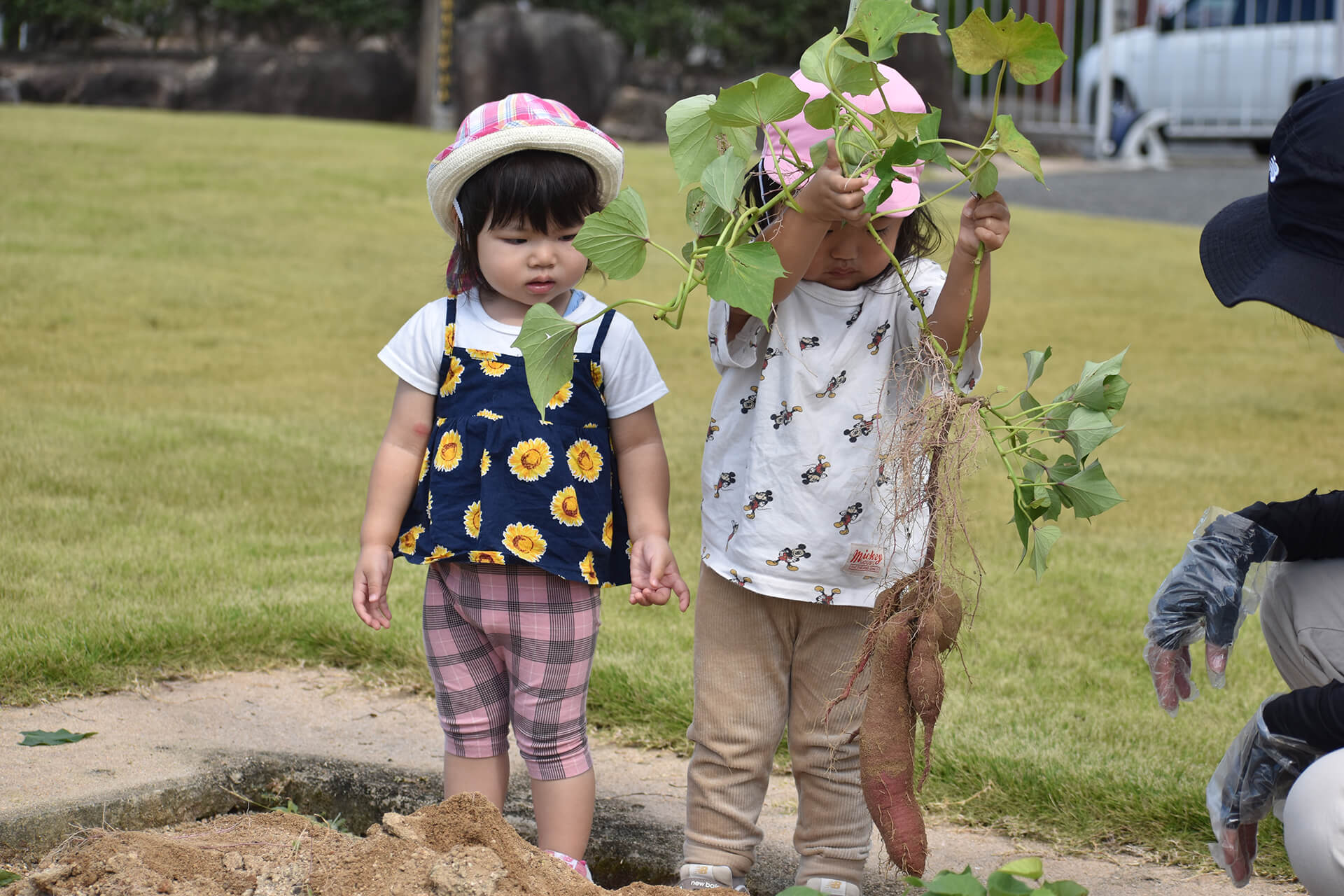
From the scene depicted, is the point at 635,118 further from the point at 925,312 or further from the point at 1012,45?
the point at 1012,45

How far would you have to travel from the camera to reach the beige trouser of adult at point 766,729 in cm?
218

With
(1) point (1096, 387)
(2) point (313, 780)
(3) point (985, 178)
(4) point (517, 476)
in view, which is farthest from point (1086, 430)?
(2) point (313, 780)

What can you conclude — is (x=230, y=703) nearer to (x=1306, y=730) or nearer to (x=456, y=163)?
(x=456, y=163)

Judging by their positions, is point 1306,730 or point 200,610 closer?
point 1306,730

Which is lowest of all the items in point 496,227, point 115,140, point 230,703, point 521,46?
point 230,703

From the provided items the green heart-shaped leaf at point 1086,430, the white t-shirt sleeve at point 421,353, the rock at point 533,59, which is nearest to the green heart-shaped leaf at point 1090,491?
the green heart-shaped leaf at point 1086,430

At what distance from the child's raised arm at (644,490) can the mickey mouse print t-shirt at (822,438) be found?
10cm

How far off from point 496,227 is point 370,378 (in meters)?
4.15

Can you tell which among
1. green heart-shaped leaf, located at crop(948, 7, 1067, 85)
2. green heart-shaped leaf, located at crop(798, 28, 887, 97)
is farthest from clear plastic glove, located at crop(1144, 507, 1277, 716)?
green heart-shaped leaf, located at crop(798, 28, 887, 97)

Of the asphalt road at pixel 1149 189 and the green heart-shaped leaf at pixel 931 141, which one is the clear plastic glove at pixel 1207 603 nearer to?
the green heart-shaped leaf at pixel 931 141

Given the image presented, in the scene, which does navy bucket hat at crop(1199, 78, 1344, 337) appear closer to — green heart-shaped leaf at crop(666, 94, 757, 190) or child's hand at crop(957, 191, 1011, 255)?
child's hand at crop(957, 191, 1011, 255)

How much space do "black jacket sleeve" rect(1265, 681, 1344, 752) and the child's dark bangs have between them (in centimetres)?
129

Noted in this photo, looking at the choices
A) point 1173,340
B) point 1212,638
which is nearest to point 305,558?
point 1212,638

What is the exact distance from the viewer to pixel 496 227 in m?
2.14
